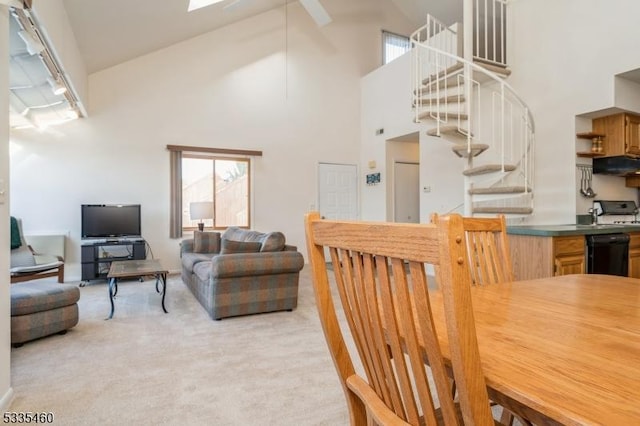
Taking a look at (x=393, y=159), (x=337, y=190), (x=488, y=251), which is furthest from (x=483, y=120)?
(x=488, y=251)

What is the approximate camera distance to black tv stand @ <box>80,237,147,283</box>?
4855mm

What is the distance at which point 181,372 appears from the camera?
7.43 feet

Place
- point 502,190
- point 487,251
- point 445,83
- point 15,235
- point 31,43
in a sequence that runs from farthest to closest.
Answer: point 445,83 < point 15,235 < point 502,190 < point 31,43 < point 487,251

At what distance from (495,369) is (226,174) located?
6068mm

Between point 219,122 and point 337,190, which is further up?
point 219,122

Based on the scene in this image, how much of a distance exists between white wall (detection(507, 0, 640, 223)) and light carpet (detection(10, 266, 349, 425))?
3.11 metres

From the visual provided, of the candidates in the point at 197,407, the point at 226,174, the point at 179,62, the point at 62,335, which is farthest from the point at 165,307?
the point at 179,62

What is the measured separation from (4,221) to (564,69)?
5053mm

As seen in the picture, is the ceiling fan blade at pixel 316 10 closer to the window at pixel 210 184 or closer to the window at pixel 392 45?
the window at pixel 210 184

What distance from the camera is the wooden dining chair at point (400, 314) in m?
0.49

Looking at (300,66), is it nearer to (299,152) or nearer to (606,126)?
(299,152)

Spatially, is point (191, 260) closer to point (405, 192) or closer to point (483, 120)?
point (483, 120)

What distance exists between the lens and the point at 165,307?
12.2ft

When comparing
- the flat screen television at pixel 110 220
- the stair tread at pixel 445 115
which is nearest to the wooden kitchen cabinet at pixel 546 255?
the stair tread at pixel 445 115
